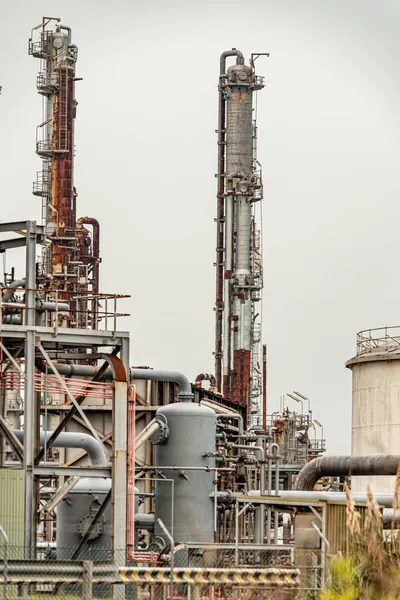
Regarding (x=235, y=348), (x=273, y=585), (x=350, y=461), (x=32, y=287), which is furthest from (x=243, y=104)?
(x=273, y=585)

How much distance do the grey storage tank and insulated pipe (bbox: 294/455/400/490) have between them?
2.46 m

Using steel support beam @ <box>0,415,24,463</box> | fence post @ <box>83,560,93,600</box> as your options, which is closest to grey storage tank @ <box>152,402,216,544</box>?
steel support beam @ <box>0,415,24,463</box>

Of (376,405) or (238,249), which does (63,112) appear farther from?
(376,405)

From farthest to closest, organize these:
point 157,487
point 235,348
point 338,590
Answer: point 235,348 < point 157,487 < point 338,590

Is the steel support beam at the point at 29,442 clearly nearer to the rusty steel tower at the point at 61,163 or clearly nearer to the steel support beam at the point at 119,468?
the steel support beam at the point at 119,468

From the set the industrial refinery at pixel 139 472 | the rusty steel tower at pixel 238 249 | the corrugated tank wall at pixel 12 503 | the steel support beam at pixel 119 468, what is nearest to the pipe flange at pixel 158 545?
the industrial refinery at pixel 139 472

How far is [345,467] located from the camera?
3175 centimetres

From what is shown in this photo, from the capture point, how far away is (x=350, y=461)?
31953mm

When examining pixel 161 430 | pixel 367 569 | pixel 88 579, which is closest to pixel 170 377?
pixel 161 430

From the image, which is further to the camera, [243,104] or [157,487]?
[243,104]

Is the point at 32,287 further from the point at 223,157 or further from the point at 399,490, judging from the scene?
the point at 223,157

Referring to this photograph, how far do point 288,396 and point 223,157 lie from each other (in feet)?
38.0

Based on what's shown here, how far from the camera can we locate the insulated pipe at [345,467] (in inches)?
1232

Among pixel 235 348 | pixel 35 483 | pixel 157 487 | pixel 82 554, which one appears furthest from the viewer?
pixel 235 348
